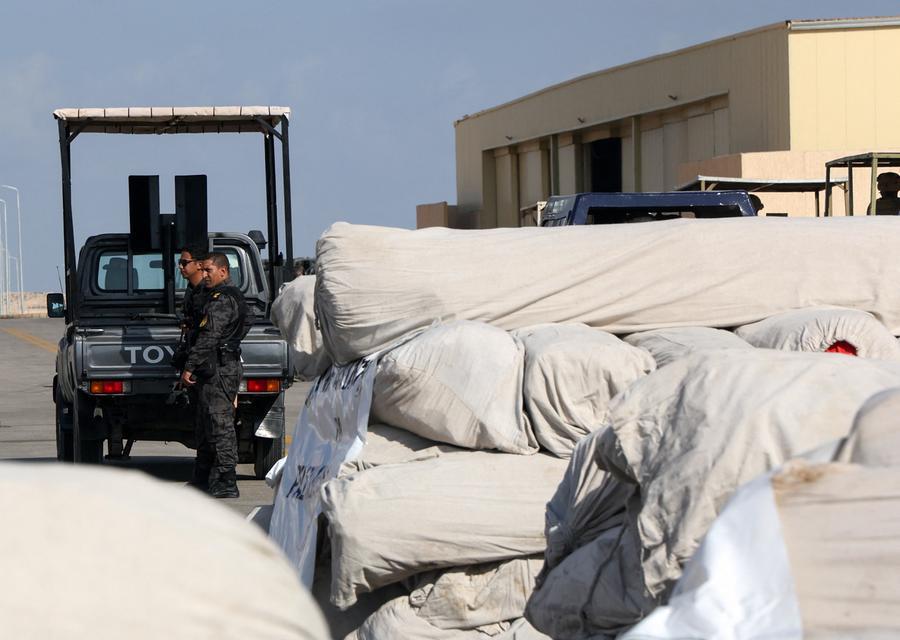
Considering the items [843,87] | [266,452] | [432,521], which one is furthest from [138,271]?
[843,87]

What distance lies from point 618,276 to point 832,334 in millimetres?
792

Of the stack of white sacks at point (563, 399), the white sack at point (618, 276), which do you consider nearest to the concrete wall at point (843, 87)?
the stack of white sacks at point (563, 399)

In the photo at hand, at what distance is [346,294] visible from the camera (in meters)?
4.89

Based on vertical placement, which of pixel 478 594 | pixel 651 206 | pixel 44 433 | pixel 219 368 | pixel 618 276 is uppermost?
pixel 651 206

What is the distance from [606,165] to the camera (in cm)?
3578

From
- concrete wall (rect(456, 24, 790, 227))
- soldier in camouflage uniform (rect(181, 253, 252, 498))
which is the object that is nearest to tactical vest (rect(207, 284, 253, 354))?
soldier in camouflage uniform (rect(181, 253, 252, 498))

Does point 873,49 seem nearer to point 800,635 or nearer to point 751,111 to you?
point 751,111

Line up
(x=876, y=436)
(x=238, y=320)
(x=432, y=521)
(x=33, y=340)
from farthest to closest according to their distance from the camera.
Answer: (x=33, y=340), (x=238, y=320), (x=432, y=521), (x=876, y=436)

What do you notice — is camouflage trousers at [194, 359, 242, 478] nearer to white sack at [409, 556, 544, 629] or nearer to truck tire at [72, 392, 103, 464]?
truck tire at [72, 392, 103, 464]

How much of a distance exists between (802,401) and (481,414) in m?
1.56

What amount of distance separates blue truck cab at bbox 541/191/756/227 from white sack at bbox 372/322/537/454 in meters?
6.46

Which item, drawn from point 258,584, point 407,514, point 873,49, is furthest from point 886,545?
point 873,49

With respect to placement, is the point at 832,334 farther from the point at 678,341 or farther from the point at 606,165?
the point at 606,165

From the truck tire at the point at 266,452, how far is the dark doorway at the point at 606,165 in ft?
85.2
